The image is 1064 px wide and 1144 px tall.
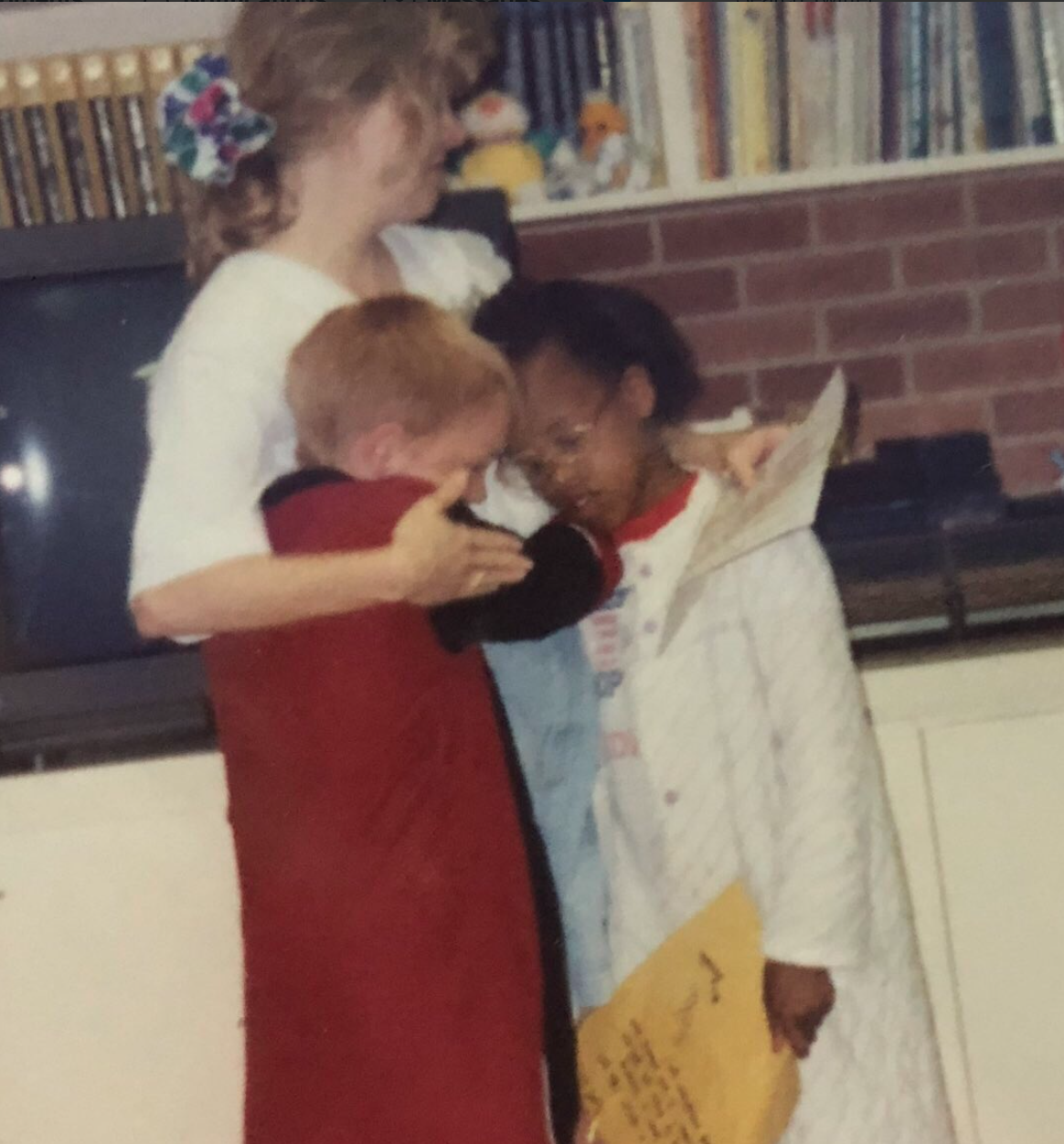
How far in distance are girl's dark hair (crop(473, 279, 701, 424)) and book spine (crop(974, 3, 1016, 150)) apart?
455mm

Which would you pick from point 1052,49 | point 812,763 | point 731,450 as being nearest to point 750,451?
point 731,450

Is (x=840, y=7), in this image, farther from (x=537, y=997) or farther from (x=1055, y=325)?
(x=537, y=997)

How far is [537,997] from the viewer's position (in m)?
0.95

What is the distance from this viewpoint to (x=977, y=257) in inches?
61.7

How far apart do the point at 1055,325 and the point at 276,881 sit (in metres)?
1.17

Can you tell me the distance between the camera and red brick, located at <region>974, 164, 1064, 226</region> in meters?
1.55

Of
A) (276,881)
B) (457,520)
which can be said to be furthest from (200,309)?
(276,881)

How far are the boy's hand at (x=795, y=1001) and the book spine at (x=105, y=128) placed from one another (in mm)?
935

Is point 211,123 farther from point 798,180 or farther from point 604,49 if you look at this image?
point 798,180

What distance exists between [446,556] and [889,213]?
924 mm

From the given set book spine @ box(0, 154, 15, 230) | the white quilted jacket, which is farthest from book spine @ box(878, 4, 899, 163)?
book spine @ box(0, 154, 15, 230)

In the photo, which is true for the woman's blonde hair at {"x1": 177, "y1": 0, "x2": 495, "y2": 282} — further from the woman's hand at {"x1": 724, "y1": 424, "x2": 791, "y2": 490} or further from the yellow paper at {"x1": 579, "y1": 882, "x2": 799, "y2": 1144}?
the yellow paper at {"x1": 579, "y1": 882, "x2": 799, "y2": 1144}

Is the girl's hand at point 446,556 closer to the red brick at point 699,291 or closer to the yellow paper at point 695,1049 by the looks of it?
the yellow paper at point 695,1049

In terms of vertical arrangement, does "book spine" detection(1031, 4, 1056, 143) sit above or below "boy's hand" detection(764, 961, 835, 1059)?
above
